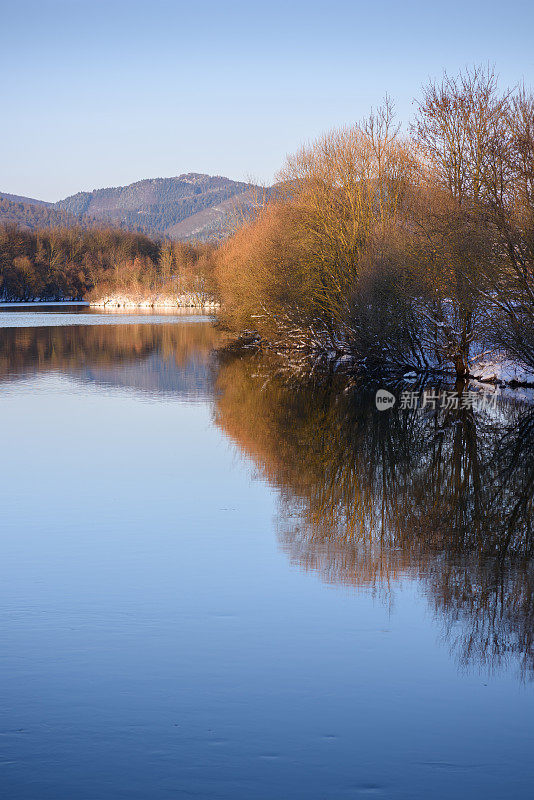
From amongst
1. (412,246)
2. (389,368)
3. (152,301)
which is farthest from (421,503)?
(152,301)

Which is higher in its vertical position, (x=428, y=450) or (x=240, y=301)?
(x=240, y=301)

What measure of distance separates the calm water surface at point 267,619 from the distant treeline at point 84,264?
98.5 m

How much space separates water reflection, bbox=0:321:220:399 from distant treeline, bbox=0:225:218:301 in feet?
186

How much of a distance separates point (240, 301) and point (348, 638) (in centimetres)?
3946

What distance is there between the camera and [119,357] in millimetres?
36781

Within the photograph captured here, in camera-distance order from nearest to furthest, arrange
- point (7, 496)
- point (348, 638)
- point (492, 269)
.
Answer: point (348, 638), point (7, 496), point (492, 269)

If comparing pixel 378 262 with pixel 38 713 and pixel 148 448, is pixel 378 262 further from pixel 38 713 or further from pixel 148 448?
pixel 38 713

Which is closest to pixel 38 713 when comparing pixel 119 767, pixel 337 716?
pixel 119 767

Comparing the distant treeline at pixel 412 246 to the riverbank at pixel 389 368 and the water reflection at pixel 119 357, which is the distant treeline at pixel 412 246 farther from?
the water reflection at pixel 119 357

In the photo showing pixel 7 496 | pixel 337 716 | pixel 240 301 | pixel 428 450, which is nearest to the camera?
pixel 337 716

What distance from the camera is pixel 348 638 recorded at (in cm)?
653

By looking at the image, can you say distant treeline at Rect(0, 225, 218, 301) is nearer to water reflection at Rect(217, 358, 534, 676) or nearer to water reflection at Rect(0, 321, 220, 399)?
water reflection at Rect(0, 321, 220, 399)

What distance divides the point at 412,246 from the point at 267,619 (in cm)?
2039

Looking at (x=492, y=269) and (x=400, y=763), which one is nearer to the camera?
(x=400, y=763)
